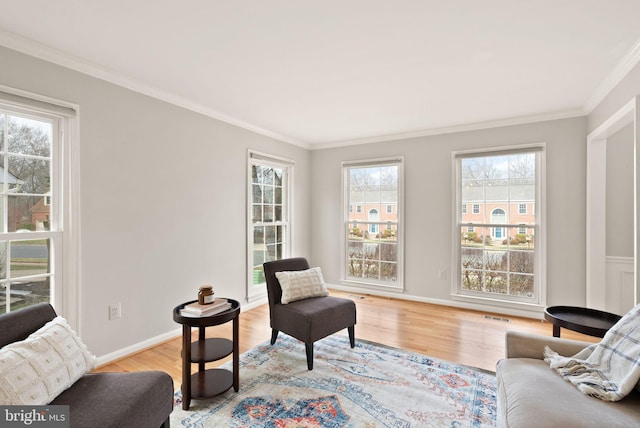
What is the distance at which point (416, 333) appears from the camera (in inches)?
130

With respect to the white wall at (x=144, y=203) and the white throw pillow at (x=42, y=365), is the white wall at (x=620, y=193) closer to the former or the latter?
Answer: the white wall at (x=144, y=203)

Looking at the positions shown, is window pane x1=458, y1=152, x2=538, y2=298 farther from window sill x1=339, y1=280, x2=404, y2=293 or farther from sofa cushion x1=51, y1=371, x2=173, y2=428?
sofa cushion x1=51, y1=371, x2=173, y2=428

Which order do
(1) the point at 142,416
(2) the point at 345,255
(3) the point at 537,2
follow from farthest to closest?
(2) the point at 345,255
(3) the point at 537,2
(1) the point at 142,416

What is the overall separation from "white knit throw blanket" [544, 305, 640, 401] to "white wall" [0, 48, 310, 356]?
3.16 metres

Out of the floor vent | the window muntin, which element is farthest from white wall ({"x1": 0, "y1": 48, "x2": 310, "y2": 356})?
the floor vent

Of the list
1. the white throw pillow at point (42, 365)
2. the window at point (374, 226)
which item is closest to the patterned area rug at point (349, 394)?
the white throw pillow at point (42, 365)

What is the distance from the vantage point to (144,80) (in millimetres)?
2773

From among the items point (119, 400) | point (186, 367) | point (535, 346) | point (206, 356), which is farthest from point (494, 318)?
point (119, 400)

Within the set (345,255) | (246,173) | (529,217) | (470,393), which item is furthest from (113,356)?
(529,217)

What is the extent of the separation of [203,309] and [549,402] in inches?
76.9

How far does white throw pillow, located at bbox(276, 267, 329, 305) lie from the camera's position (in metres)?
2.81

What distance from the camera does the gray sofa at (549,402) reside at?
47.8 inches

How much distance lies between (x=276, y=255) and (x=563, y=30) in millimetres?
3963

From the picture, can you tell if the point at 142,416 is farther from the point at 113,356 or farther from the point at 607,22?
the point at 607,22
